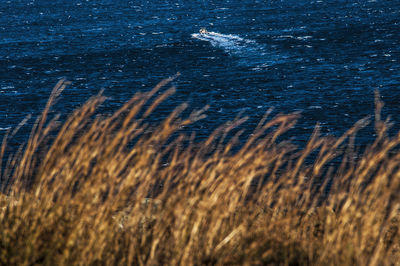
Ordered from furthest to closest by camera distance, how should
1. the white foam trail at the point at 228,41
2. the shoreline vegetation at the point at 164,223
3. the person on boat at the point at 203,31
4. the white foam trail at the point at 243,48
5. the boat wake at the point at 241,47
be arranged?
the person on boat at the point at 203,31, the white foam trail at the point at 228,41, the boat wake at the point at 241,47, the white foam trail at the point at 243,48, the shoreline vegetation at the point at 164,223

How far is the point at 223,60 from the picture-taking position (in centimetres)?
4375

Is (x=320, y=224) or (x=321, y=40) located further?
(x=321, y=40)

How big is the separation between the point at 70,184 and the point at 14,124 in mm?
25250

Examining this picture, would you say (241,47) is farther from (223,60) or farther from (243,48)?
(223,60)

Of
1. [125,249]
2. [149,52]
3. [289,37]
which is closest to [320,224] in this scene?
[125,249]

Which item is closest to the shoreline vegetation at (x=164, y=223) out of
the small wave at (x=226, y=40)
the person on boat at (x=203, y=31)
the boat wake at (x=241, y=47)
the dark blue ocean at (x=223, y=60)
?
the dark blue ocean at (x=223, y=60)

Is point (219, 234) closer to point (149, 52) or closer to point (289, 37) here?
point (149, 52)

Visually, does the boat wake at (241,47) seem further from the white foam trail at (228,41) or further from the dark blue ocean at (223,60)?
the dark blue ocean at (223,60)

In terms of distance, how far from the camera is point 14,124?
94.3ft

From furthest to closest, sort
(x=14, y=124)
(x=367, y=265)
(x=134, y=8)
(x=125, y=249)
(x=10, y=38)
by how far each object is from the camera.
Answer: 1. (x=134, y=8)
2. (x=10, y=38)
3. (x=14, y=124)
4. (x=125, y=249)
5. (x=367, y=265)

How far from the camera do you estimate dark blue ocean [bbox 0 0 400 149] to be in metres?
31.4

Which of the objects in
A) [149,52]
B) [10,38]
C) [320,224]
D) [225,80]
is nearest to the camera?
[320,224]

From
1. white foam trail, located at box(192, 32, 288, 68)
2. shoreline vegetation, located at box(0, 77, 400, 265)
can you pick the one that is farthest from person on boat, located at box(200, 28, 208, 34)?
shoreline vegetation, located at box(0, 77, 400, 265)

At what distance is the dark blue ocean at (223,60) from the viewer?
31.4m
